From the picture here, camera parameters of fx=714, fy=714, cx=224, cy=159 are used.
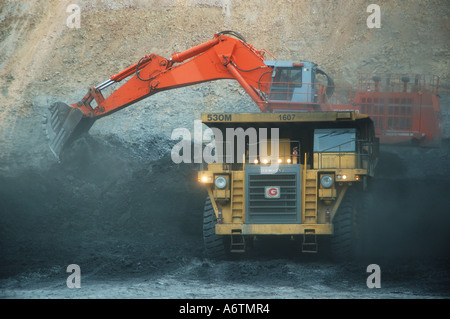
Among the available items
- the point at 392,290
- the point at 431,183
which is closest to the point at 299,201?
the point at 392,290

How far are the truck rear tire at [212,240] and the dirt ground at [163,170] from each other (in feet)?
0.82

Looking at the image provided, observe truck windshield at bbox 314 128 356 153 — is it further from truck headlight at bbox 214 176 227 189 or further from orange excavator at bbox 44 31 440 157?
orange excavator at bbox 44 31 440 157

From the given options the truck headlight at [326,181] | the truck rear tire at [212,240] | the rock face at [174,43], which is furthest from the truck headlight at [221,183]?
the rock face at [174,43]

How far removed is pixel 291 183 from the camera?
45.7 ft

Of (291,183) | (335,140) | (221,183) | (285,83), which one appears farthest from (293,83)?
(221,183)

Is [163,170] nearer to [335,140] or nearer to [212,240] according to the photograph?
[212,240]

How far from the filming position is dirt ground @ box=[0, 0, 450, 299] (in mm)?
12516

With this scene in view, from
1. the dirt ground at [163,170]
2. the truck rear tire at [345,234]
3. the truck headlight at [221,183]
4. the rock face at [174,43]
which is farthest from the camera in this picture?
the rock face at [174,43]

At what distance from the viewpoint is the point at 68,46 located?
1229 inches

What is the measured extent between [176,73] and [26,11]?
55.2 ft

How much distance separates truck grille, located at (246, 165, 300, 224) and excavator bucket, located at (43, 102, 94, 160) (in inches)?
270

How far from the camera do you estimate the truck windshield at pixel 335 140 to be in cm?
1423

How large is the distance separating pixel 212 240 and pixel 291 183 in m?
1.94

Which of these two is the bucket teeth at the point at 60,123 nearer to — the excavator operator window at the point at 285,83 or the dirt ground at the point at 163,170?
the dirt ground at the point at 163,170
